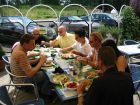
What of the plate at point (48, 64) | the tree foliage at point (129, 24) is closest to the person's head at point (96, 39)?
the plate at point (48, 64)

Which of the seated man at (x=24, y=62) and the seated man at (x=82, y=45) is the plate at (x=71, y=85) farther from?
the seated man at (x=82, y=45)

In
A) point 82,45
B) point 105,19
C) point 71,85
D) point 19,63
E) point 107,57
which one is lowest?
point 71,85

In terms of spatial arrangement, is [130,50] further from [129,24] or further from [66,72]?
[129,24]

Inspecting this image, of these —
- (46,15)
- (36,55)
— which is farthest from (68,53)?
(46,15)

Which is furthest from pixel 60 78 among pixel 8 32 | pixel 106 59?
pixel 8 32

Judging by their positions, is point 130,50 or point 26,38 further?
point 130,50

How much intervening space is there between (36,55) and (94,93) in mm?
3002

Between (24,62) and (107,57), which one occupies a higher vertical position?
(107,57)

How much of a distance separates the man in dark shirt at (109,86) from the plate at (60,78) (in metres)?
1.02

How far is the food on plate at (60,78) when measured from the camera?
3.75 metres

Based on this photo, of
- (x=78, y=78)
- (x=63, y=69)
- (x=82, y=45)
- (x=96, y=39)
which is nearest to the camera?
(x=78, y=78)

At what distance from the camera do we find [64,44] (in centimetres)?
665

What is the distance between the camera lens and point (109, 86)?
266 cm

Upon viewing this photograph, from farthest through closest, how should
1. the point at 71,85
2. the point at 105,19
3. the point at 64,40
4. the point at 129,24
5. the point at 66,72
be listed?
the point at 105,19, the point at 129,24, the point at 64,40, the point at 66,72, the point at 71,85
